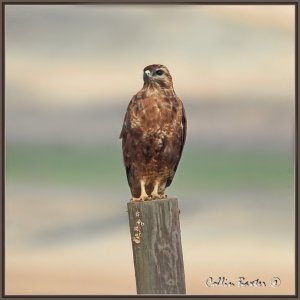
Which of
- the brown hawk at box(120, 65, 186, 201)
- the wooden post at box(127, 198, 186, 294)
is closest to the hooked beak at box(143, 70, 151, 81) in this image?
the brown hawk at box(120, 65, 186, 201)

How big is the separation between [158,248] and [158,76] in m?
2.69

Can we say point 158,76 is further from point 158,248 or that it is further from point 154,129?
point 158,248

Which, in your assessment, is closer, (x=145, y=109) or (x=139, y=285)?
(x=139, y=285)

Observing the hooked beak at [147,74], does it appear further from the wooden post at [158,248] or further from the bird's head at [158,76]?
the wooden post at [158,248]

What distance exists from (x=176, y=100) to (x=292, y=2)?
1928 mm

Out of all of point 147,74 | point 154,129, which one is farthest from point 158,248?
point 147,74

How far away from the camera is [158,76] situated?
776 centimetres

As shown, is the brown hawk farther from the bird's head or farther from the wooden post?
the wooden post

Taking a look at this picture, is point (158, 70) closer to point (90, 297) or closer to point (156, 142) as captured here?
point (156, 142)

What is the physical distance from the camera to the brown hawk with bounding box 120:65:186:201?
25.5 ft

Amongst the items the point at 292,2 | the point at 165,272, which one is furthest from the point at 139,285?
the point at 292,2

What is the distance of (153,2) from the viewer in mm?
7578

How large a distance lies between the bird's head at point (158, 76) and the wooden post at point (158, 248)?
2.30m

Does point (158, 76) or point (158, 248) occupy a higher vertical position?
point (158, 76)
